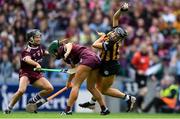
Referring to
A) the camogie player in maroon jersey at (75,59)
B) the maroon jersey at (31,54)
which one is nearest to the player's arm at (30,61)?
the maroon jersey at (31,54)

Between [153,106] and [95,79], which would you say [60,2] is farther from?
[95,79]

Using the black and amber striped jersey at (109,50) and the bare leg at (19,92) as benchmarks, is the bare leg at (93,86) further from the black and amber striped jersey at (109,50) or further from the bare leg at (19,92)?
the bare leg at (19,92)

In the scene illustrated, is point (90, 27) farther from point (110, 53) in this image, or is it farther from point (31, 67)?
point (110, 53)

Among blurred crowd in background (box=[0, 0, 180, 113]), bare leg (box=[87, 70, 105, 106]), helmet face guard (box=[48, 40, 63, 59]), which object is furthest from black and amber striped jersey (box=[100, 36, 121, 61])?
blurred crowd in background (box=[0, 0, 180, 113])

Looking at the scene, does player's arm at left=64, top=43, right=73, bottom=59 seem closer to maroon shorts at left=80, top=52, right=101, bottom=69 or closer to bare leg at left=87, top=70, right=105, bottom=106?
maroon shorts at left=80, top=52, right=101, bottom=69

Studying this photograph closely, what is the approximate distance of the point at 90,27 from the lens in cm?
2677

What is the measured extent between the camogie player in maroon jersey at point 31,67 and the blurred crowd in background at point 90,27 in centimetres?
446

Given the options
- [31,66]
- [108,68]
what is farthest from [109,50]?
[31,66]

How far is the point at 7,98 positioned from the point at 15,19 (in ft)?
12.6

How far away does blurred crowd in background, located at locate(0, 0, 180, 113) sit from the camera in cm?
2509

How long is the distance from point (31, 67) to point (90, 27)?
7.66 meters

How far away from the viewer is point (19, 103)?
22844mm

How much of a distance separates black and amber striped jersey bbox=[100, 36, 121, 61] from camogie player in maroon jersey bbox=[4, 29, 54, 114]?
5.15ft

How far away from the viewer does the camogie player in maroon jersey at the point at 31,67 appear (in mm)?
19047
